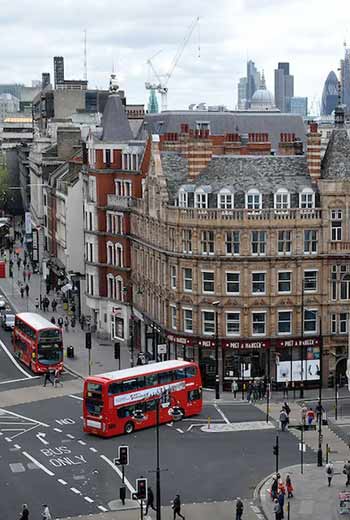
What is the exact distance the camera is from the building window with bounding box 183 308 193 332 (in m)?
79.8

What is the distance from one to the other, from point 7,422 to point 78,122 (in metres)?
109

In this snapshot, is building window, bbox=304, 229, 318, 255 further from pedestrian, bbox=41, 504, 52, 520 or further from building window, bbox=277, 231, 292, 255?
pedestrian, bbox=41, 504, 52, 520

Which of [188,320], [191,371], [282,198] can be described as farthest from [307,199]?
[191,371]

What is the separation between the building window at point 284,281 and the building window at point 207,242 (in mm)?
5234

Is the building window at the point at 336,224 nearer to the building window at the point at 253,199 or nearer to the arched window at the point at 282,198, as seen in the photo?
the arched window at the point at 282,198

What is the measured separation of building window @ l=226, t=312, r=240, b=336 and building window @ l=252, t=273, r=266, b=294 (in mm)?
2144

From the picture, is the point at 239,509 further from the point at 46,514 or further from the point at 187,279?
the point at 187,279

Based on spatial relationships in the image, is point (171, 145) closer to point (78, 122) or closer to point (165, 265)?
point (165, 265)

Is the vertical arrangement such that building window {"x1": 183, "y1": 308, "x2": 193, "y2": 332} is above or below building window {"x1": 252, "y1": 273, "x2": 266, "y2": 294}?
below

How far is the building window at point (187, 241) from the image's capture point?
259 feet

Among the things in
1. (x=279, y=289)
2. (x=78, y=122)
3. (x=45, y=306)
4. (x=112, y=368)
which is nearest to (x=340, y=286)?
(x=279, y=289)

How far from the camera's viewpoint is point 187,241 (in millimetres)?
79188

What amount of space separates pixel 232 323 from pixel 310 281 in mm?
6413

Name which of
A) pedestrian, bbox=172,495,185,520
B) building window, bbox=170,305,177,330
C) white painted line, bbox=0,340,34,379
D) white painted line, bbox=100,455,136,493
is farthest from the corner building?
pedestrian, bbox=172,495,185,520
